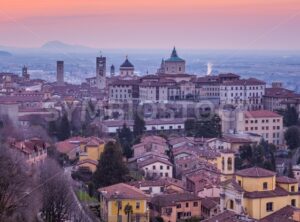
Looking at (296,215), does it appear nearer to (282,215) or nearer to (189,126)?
(282,215)

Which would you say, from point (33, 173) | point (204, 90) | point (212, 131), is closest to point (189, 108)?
point (204, 90)

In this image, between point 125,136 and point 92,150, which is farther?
point 125,136

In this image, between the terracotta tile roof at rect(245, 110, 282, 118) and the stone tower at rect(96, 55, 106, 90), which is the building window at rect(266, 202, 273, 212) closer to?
the terracotta tile roof at rect(245, 110, 282, 118)

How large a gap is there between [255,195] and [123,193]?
2.32m

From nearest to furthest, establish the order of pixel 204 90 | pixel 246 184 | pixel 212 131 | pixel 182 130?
pixel 246 184, pixel 212 131, pixel 182 130, pixel 204 90

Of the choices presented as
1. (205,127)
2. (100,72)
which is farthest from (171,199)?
(100,72)

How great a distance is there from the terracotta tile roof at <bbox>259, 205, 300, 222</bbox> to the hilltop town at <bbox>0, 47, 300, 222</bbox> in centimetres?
4

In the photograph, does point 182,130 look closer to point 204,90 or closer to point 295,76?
point 204,90

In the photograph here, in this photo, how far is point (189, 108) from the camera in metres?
29.9

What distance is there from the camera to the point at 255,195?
1281 centimetres

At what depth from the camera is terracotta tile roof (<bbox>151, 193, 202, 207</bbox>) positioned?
1403cm

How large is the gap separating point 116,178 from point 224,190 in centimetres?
326

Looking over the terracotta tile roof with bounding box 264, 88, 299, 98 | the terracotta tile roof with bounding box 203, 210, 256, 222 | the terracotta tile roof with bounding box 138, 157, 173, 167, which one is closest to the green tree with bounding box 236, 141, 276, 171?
the terracotta tile roof with bounding box 138, 157, 173, 167

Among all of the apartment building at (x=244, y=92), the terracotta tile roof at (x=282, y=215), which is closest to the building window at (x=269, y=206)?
the terracotta tile roof at (x=282, y=215)
